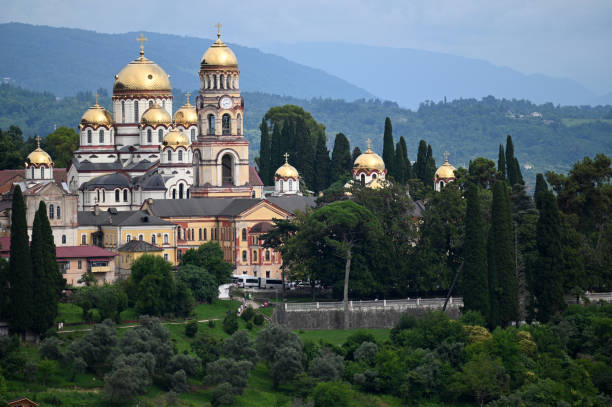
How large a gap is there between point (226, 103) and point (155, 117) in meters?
6.28

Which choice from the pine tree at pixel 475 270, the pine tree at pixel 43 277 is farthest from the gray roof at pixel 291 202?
the pine tree at pixel 43 277

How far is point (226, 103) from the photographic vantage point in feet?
324

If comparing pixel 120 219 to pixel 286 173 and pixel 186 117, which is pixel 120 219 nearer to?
pixel 186 117

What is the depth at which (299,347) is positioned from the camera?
217 ft

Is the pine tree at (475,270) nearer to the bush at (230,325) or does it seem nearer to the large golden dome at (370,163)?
the bush at (230,325)

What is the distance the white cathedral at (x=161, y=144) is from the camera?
322ft

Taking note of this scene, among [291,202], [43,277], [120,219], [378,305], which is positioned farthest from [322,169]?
[43,277]

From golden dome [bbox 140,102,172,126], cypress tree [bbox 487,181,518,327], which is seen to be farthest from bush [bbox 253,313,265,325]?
golden dome [bbox 140,102,172,126]

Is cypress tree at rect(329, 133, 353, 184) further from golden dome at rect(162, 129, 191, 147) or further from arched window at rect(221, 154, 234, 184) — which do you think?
golden dome at rect(162, 129, 191, 147)

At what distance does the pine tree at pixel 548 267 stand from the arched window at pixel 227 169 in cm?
3219

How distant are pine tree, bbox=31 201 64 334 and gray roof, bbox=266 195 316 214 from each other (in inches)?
1228

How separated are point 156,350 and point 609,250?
3142 centimetres

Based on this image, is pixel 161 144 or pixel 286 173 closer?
pixel 161 144

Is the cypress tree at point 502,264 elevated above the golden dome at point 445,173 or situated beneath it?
situated beneath
